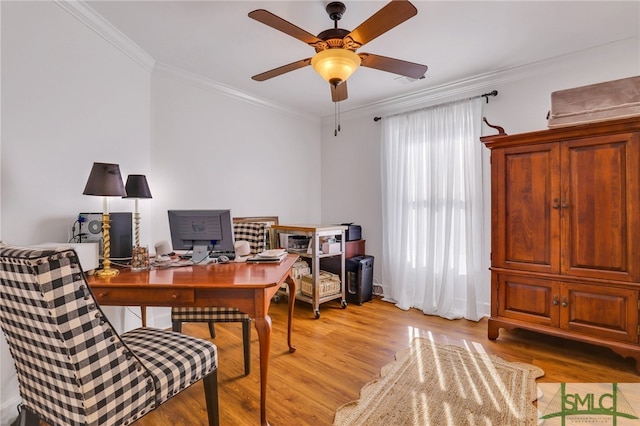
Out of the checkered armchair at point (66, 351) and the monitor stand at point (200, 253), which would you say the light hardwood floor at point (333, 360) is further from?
the monitor stand at point (200, 253)

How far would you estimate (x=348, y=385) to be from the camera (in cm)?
199

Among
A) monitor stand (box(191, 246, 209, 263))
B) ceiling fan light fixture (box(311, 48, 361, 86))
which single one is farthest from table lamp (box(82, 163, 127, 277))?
ceiling fan light fixture (box(311, 48, 361, 86))

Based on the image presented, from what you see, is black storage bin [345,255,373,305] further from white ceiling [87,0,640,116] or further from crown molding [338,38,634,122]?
white ceiling [87,0,640,116]

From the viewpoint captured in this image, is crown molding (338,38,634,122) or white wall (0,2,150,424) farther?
crown molding (338,38,634,122)

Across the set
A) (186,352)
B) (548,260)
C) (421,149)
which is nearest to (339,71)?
(186,352)

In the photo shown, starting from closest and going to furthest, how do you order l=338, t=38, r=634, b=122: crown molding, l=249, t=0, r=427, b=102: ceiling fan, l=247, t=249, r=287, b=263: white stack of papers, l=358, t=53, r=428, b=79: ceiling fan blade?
l=249, t=0, r=427, b=102: ceiling fan
l=358, t=53, r=428, b=79: ceiling fan blade
l=247, t=249, r=287, b=263: white stack of papers
l=338, t=38, r=634, b=122: crown molding

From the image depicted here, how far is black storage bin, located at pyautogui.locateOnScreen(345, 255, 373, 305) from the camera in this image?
3688 millimetres

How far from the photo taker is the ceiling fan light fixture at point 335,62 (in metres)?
1.86

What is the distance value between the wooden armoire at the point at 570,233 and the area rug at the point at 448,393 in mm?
574

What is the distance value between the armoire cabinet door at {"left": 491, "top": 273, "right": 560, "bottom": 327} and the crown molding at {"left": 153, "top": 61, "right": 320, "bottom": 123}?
3.20 m

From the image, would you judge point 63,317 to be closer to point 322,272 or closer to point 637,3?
point 322,272

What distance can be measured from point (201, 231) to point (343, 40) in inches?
61.5

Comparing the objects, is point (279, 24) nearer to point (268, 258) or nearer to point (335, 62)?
point (335, 62)

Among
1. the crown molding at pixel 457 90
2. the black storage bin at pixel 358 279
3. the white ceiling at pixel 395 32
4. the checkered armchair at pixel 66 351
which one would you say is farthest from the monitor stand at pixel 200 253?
the crown molding at pixel 457 90
